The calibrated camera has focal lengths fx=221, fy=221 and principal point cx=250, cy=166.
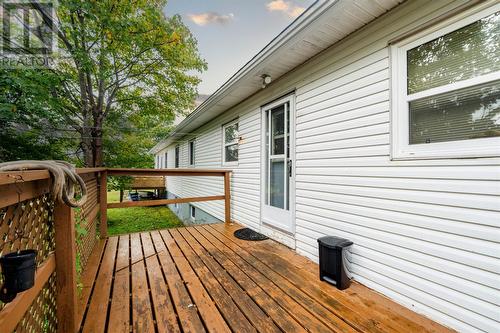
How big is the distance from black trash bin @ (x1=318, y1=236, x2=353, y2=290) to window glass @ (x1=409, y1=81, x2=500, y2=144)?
46.0 inches

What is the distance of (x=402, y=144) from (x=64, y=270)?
111 inches

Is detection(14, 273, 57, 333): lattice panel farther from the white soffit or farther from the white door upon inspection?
the white soffit

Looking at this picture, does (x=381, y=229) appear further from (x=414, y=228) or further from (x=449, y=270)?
(x=449, y=270)

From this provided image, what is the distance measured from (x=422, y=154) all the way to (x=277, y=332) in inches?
70.7

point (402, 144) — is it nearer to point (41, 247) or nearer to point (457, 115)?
point (457, 115)

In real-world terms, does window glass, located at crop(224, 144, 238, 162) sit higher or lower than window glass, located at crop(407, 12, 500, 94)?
lower

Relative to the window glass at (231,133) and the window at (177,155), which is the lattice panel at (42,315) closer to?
the window glass at (231,133)

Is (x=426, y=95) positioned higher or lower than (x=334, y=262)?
higher

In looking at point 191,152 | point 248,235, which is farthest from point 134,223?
point 248,235

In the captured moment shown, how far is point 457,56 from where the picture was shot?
5.49 feet

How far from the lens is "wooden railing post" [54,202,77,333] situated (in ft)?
4.96

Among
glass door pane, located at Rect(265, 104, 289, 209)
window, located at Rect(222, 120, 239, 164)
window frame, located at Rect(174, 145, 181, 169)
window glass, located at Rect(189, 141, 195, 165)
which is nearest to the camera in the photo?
glass door pane, located at Rect(265, 104, 289, 209)

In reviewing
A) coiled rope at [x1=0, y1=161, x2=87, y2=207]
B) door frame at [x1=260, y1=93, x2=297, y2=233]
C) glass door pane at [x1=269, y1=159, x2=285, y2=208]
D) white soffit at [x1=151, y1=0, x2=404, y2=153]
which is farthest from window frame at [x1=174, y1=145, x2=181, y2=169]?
coiled rope at [x1=0, y1=161, x2=87, y2=207]

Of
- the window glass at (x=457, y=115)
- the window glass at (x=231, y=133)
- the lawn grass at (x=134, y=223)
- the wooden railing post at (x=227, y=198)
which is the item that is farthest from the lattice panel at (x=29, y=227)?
the lawn grass at (x=134, y=223)
